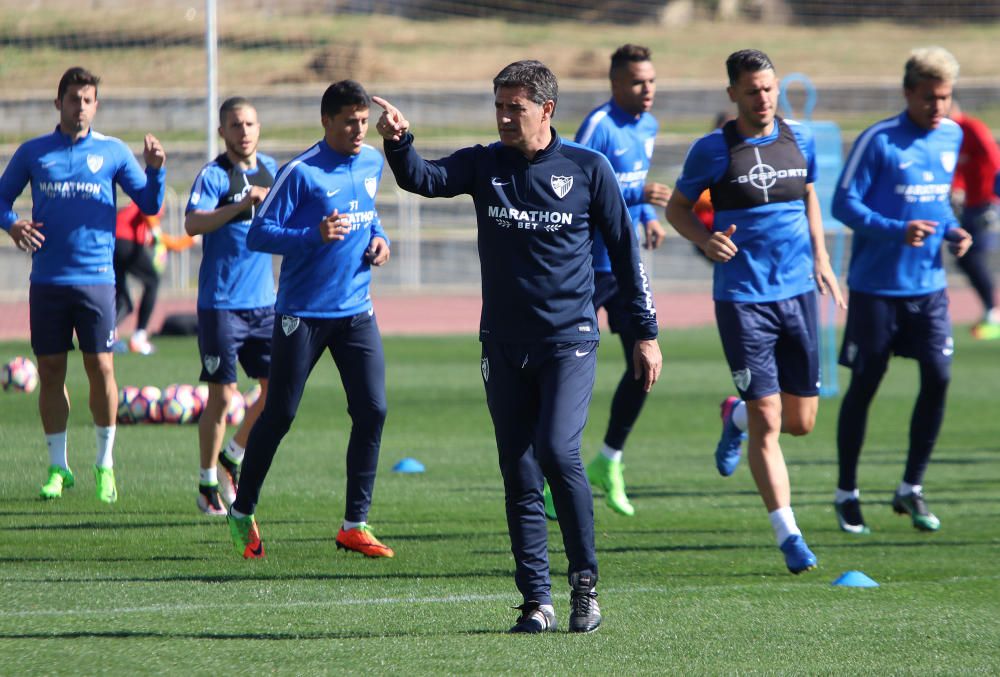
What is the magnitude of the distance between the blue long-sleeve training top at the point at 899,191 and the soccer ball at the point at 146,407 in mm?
5872

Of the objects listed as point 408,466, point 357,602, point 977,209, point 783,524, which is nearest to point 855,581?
point 783,524

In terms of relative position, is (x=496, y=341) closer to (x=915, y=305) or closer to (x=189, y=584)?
(x=189, y=584)

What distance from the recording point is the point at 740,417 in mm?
8406

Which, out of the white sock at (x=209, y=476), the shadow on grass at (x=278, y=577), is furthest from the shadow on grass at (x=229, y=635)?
the white sock at (x=209, y=476)

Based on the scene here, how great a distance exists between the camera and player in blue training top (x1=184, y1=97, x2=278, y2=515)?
25.9ft

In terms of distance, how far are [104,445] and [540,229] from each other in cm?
385

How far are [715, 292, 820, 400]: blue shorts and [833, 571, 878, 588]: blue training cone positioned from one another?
880 millimetres

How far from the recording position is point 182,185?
27.4 m

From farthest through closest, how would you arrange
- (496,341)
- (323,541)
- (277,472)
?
(277,472)
(323,541)
(496,341)

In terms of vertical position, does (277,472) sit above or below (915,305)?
below

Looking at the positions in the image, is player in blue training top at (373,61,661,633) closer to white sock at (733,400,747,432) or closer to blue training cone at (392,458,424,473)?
white sock at (733,400,747,432)

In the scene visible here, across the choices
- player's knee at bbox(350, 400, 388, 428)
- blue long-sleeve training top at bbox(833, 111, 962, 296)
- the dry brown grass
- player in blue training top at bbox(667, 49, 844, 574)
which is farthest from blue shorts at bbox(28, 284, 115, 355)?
the dry brown grass

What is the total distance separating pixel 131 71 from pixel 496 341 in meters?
25.0

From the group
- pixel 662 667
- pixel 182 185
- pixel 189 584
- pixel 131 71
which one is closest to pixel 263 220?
pixel 189 584
